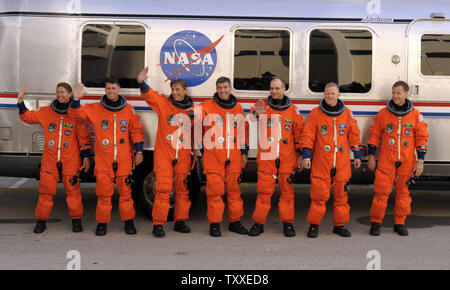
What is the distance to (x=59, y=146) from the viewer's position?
631 cm

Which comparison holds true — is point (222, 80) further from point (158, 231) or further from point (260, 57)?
point (158, 231)

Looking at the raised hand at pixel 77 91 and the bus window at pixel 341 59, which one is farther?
the bus window at pixel 341 59

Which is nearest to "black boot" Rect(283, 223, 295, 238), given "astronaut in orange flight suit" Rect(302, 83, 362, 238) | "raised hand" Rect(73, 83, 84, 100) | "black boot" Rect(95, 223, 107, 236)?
"astronaut in orange flight suit" Rect(302, 83, 362, 238)

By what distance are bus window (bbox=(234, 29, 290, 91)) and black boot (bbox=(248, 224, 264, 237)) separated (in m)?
1.62

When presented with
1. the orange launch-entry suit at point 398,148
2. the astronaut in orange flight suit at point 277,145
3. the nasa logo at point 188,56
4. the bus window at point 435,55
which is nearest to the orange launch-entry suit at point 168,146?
the nasa logo at point 188,56

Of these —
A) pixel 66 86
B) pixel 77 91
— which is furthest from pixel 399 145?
pixel 66 86

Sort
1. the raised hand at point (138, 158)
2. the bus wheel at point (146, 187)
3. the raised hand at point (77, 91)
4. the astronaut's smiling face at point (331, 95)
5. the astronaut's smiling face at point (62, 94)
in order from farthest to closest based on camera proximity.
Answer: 1. the bus wheel at point (146, 187)
2. the raised hand at point (138, 158)
3. the astronaut's smiling face at point (62, 94)
4. the astronaut's smiling face at point (331, 95)
5. the raised hand at point (77, 91)

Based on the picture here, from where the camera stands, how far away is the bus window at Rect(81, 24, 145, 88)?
22.0 ft

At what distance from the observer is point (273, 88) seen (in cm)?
625

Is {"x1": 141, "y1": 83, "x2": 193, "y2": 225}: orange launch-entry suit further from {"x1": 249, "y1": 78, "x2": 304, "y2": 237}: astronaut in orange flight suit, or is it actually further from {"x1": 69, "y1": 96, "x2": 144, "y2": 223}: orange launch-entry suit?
{"x1": 249, "y1": 78, "x2": 304, "y2": 237}: astronaut in orange flight suit

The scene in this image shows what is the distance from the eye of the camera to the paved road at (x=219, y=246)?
548 centimetres

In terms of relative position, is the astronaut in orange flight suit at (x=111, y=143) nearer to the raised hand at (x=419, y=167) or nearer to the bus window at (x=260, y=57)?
the bus window at (x=260, y=57)

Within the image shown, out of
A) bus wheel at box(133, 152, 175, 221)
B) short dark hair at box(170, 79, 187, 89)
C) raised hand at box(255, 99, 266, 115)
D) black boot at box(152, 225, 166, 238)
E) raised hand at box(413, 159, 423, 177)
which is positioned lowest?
black boot at box(152, 225, 166, 238)

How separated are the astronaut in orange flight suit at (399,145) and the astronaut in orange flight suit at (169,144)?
2164mm
